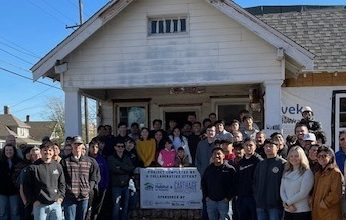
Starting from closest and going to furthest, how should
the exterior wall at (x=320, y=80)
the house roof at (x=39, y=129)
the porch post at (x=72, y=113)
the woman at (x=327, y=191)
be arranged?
1. the woman at (x=327, y=191)
2. the porch post at (x=72, y=113)
3. the exterior wall at (x=320, y=80)
4. the house roof at (x=39, y=129)

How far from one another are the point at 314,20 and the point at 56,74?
821 centimetres

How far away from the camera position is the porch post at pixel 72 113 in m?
11.7

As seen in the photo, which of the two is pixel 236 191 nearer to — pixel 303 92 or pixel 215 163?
pixel 215 163

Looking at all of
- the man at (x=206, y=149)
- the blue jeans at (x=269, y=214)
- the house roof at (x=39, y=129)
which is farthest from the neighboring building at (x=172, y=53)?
the house roof at (x=39, y=129)

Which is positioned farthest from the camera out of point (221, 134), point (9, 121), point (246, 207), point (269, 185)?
point (9, 121)

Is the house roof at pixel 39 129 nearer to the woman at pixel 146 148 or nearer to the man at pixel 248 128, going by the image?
the woman at pixel 146 148

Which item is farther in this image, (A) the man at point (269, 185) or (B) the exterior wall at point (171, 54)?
(B) the exterior wall at point (171, 54)

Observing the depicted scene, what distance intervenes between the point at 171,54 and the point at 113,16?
157cm

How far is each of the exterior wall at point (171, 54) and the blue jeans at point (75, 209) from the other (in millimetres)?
3861

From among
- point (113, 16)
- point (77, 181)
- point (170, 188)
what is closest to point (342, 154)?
point (170, 188)

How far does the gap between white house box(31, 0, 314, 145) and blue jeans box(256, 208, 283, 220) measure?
390 cm

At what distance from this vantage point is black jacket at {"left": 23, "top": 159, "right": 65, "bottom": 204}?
24.6 feet

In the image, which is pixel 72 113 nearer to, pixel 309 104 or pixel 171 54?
pixel 171 54

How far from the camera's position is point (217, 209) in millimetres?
7949
